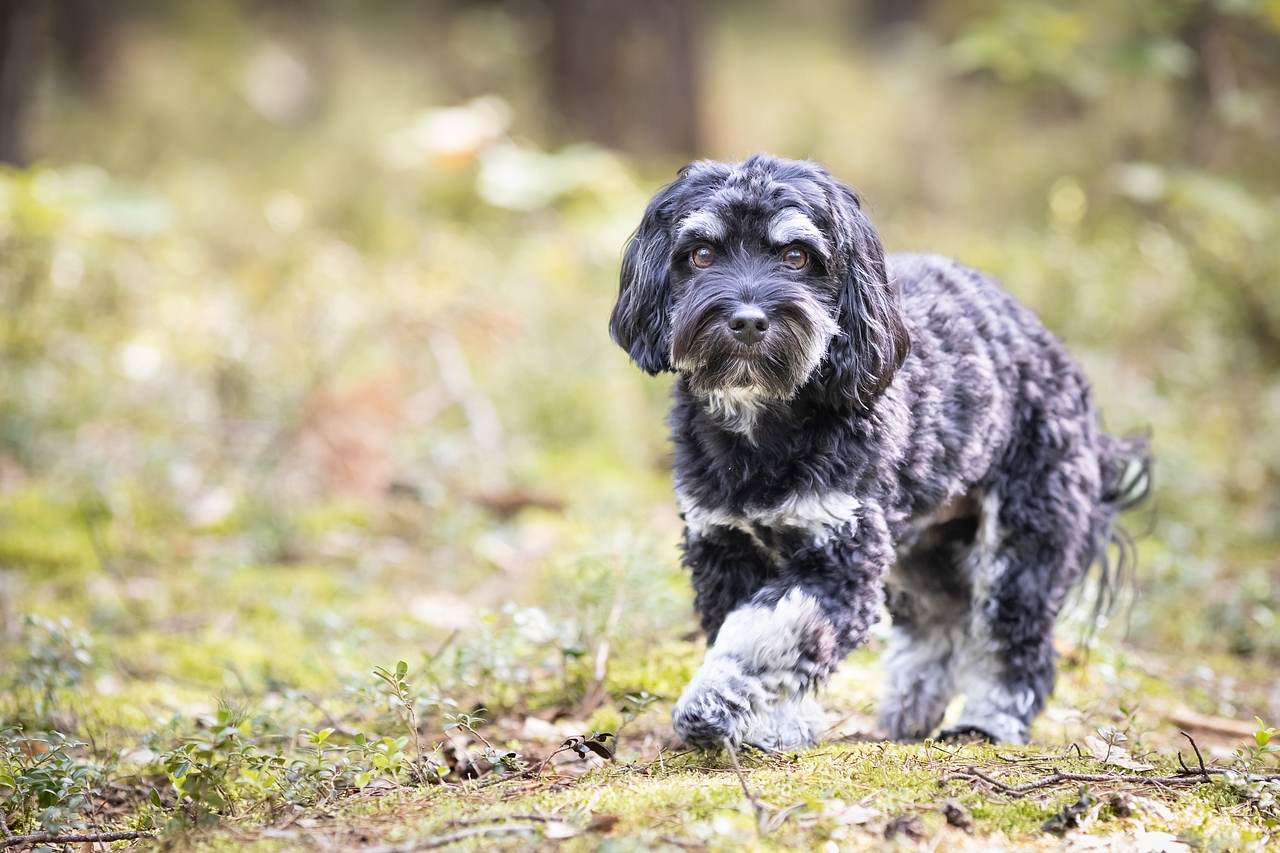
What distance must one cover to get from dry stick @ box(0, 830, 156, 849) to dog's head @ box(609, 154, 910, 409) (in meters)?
2.05

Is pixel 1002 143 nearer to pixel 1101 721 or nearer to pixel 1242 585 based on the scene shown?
pixel 1242 585

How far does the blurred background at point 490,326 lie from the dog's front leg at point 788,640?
1.06 m

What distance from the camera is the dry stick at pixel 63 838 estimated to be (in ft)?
10.5

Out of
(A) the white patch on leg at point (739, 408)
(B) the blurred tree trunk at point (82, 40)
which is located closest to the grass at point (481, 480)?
(B) the blurred tree trunk at point (82, 40)

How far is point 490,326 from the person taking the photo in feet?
26.9

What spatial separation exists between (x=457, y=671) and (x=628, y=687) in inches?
27.5

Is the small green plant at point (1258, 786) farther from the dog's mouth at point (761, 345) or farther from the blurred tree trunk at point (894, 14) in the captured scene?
the blurred tree trunk at point (894, 14)

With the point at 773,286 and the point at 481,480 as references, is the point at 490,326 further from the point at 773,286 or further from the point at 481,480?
the point at 773,286

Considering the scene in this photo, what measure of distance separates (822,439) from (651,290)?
0.75 metres

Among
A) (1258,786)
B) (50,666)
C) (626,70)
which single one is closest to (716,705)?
(1258,786)

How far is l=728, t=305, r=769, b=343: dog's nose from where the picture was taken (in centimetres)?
356

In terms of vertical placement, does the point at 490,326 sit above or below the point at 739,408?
below

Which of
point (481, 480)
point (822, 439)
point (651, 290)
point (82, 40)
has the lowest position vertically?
point (481, 480)

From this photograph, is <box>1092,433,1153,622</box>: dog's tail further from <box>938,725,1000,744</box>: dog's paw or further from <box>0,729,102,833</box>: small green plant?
<box>0,729,102,833</box>: small green plant
